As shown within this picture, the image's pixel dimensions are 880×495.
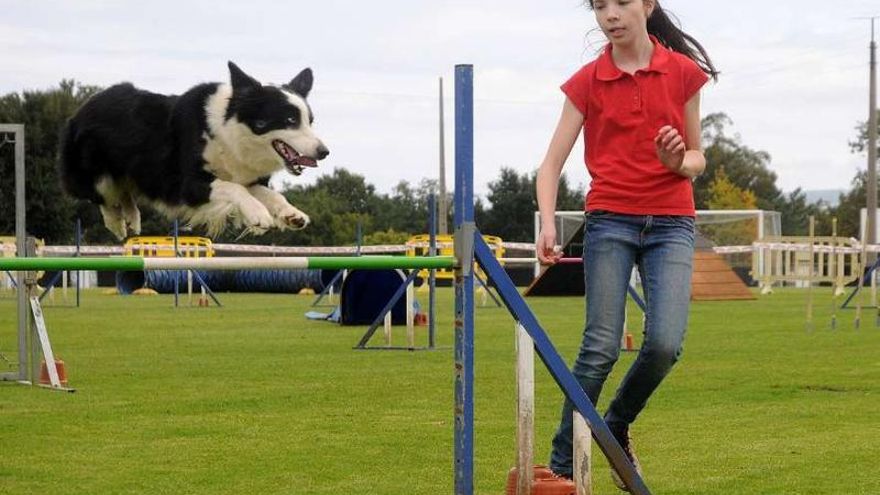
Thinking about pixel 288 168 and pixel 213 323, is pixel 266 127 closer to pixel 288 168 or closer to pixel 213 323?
pixel 288 168

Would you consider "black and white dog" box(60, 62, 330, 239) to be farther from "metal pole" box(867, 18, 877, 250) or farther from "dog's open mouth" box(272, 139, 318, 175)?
"metal pole" box(867, 18, 877, 250)

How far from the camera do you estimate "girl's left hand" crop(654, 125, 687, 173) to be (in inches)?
167

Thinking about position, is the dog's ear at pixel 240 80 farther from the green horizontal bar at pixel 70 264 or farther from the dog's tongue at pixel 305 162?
the green horizontal bar at pixel 70 264

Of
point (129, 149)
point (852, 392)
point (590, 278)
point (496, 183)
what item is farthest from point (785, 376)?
point (496, 183)

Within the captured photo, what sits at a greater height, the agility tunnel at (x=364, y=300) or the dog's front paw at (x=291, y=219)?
the dog's front paw at (x=291, y=219)

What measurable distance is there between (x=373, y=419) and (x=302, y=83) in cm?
355

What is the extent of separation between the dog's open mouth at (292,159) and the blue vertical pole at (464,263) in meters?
0.46

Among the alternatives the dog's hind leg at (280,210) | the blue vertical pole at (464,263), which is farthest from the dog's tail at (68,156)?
the blue vertical pole at (464,263)

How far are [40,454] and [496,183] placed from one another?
4233cm

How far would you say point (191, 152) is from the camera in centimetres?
455

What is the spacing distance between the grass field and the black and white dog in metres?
1.55

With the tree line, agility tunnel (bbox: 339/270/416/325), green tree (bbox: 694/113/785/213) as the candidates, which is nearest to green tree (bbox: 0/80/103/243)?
the tree line

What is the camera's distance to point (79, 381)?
10.2m

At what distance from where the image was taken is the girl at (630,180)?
4.50 m
